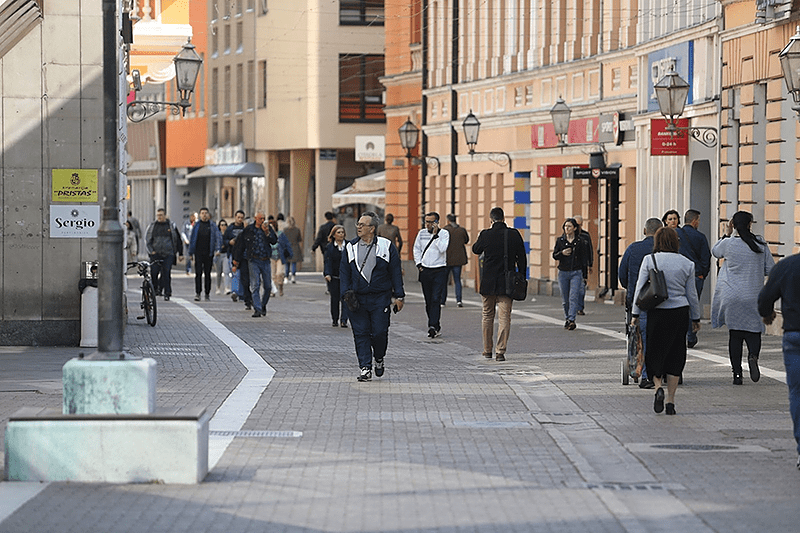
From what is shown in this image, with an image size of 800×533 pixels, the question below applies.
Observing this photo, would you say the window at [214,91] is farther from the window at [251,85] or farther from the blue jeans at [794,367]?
the blue jeans at [794,367]

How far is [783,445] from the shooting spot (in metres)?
11.8

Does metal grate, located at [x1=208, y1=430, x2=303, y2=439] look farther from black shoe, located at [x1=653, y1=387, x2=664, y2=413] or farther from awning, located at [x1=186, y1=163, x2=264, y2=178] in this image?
awning, located at [x1=186, y1=163, x2=264, y2=178]

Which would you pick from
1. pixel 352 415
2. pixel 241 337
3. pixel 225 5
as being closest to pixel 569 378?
pixel 352 415

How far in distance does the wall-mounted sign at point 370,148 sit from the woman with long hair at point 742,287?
3689 centimetres

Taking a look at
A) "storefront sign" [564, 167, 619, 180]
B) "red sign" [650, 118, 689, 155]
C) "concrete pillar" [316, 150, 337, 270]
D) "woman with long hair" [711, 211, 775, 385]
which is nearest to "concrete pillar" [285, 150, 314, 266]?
"concrete pillar" [316, 150, 337, 270]

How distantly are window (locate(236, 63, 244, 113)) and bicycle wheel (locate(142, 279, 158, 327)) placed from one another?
138 ft

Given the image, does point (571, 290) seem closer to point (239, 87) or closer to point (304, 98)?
point (304, 98)

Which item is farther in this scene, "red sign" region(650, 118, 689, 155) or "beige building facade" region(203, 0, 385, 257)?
"beige building facade" region(203, 0, 385, 257)

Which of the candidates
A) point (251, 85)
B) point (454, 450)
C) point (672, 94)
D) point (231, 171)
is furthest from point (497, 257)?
point (231, 171)

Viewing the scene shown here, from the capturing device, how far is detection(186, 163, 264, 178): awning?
2552 inches

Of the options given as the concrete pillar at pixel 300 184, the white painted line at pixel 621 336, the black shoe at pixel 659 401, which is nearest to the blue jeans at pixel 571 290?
the white painted line at pixel 621 336

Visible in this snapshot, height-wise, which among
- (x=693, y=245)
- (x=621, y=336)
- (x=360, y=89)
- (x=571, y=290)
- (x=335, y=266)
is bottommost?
(x=621, y=336)

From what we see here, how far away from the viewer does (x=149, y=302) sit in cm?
2530

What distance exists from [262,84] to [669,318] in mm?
51354
